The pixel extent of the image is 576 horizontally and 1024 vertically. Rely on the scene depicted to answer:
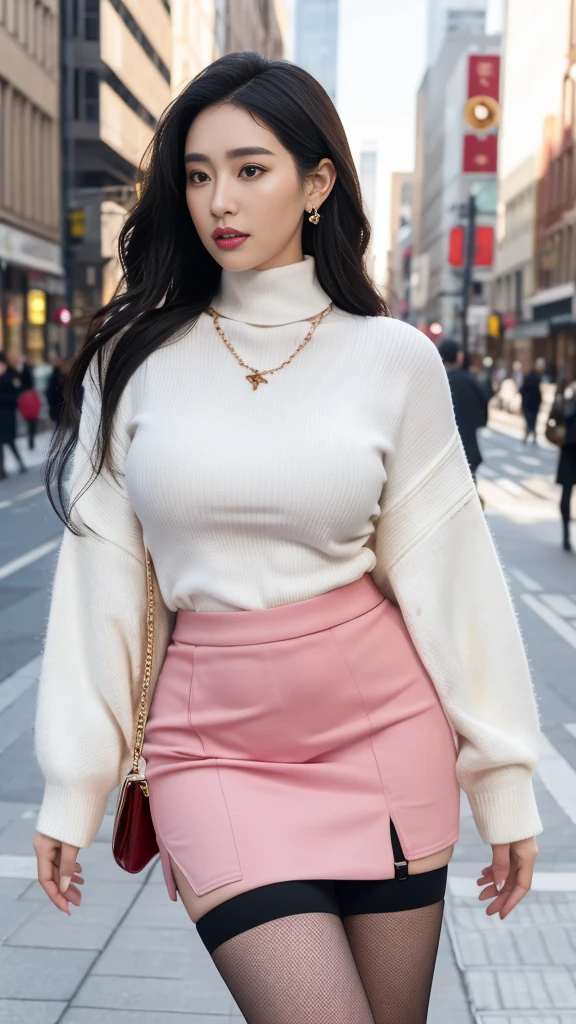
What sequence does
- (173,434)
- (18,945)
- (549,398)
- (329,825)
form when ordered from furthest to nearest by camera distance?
(549,398) → (18,945) → (173,434) → (329,825)

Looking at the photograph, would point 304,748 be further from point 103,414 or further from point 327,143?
point 327,143

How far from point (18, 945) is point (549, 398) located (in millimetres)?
50618

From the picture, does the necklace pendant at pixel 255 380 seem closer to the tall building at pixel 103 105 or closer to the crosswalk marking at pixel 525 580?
the crosswalk marking at pixel 525 580

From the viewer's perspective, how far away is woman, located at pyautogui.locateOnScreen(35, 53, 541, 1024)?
2248 mm

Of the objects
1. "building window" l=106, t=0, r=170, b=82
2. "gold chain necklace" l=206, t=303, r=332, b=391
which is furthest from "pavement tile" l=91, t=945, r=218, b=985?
"building window" l=106, t=0, r=170, b=82

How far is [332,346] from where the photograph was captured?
2.49 meters

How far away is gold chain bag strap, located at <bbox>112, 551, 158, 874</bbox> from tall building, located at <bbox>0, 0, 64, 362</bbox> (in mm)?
35592

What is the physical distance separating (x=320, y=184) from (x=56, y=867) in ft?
3.99

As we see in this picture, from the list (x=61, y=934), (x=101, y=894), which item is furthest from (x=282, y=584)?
(x=101, y=894)

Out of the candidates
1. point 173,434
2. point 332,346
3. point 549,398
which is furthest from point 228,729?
point 549,398

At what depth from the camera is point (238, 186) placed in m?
2.37

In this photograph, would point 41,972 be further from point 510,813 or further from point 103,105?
point 103,105

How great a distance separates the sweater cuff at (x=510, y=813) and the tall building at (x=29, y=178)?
35.7m

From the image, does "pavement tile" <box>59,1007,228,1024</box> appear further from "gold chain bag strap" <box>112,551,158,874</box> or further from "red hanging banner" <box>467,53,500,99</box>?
"red hanging banner" <box>467,53,500,99</box>
